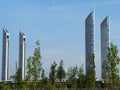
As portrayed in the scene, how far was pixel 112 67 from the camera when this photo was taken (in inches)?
1631

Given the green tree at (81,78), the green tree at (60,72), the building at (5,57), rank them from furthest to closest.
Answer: the building at (5,57)
the green tree at (60,72)
the green tree at (81,78)

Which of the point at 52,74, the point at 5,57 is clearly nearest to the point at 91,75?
the point at 52,74

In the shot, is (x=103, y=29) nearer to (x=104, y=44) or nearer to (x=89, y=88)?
(x=104, y=44)

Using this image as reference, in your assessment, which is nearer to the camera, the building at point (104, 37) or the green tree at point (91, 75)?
the green tree at point (91, 75)

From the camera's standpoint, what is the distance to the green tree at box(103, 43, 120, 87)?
4113cm

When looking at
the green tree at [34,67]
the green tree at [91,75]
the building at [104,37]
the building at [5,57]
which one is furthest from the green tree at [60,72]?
the building at [5,57]

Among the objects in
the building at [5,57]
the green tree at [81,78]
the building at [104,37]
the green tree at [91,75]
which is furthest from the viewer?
the building at [5,57]

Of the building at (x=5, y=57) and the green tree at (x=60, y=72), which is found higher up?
the building at (x=5, y=57)

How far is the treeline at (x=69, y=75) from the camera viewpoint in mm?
41688

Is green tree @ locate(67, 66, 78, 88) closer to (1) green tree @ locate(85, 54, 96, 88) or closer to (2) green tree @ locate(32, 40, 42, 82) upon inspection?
(1) green tree @ locate(85, 54, 96, 88)

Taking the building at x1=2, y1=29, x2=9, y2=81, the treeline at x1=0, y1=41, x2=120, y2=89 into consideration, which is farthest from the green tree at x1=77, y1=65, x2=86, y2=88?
the building at x1=2, y1=29, x2=9, y2=81

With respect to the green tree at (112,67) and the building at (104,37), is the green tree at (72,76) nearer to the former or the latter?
the green tree at (112,67)

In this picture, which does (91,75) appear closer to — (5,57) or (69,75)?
(69,75)

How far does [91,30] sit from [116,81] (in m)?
58.5
